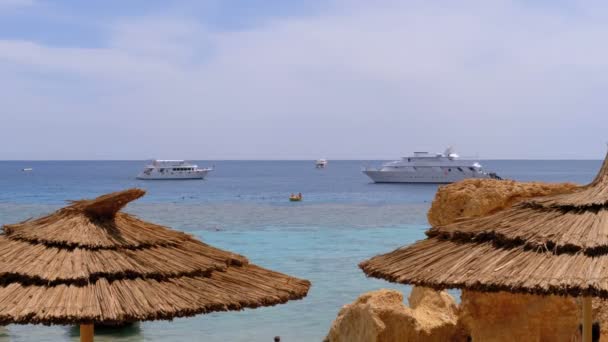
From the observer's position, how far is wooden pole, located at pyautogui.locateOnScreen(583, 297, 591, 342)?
6.60 m

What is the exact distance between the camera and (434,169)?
78250mm

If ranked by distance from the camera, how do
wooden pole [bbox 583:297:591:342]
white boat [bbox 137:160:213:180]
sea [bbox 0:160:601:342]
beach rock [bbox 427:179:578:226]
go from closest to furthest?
wooden pole [bbox 583:297:591:342] → beach rock [bbox 427:179:578:226] → sea [bbox 0:160:601:342] → white boat [bbox 137:160:213:180]

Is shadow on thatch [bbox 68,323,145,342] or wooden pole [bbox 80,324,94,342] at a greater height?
wooden pole [bbox 80,324,94,342]

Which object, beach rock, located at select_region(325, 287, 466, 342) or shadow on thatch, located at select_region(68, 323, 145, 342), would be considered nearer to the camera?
beach rock, located at select_region(325, 287, 466, 342)

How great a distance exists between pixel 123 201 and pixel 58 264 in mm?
879

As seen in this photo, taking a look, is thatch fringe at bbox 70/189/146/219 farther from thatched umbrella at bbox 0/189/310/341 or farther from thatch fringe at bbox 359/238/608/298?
thatch fringe at bbox 359/238/608/298

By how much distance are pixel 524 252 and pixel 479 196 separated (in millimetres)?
4725

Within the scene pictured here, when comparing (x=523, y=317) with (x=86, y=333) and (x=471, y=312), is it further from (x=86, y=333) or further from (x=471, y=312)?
(x=86, y=333)

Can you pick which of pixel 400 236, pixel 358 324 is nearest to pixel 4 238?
pixel 358 324

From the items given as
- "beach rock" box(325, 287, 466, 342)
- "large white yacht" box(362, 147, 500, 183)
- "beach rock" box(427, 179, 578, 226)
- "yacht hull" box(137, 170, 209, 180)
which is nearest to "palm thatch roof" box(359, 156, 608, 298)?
"beach rock" box(427, 179, 578, 226)

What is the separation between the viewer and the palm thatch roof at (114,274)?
538 centimetres

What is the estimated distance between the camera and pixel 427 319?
1138cm

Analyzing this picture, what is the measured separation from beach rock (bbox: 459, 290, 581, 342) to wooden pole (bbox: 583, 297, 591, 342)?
9.12ft

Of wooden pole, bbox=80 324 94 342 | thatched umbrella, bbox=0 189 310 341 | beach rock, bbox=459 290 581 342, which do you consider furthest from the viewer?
beach rock, bbox=459 290 581 342
